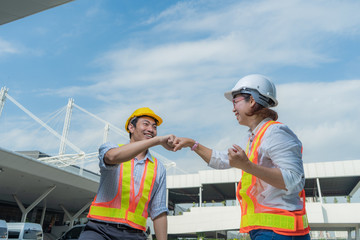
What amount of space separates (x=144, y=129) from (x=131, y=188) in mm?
640

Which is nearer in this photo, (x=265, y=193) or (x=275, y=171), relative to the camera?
(x=275, y=171)

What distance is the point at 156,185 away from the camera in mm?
3174

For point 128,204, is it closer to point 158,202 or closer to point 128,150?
point 158,202

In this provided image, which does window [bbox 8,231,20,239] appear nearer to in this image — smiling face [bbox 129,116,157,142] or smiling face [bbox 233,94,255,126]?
smiling face [bbox 129,116,157,142]

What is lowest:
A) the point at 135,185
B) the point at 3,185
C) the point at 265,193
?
the point at 265,193

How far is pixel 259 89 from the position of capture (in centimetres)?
223

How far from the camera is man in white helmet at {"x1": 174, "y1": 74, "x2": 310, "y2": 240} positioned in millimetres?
1791

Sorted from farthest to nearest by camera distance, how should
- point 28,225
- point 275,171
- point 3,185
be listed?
point 3,185, point 28,225, point 275,171

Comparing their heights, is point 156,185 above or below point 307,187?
below

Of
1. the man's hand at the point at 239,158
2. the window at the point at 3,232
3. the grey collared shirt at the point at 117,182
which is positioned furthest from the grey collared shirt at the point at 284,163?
the window at the point at 3,232

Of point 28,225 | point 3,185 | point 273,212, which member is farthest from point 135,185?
point 3,185

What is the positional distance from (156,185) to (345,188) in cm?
3775

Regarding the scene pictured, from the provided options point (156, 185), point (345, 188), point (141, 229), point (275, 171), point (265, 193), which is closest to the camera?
point (275, 171)

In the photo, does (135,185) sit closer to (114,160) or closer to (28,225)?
(114,160)
